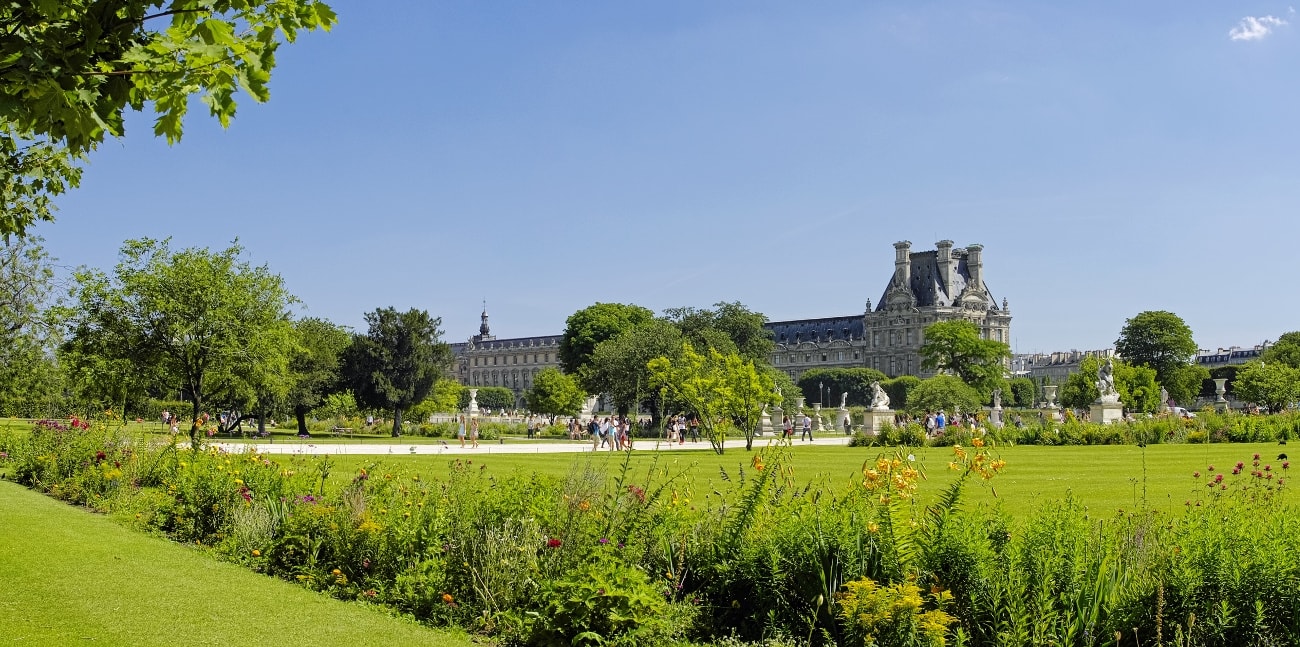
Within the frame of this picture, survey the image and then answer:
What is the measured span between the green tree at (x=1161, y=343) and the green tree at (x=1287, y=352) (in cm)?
833

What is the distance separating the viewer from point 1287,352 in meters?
95.5

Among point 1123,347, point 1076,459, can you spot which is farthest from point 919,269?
point 1076,459

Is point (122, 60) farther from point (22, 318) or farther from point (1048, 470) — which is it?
point (22, 318)

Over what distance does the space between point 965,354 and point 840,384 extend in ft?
92.2

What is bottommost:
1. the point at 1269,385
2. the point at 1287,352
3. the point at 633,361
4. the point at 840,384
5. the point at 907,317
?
the point at 1269,385

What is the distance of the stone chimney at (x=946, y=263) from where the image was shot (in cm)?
13600

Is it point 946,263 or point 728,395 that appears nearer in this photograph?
point 728,395

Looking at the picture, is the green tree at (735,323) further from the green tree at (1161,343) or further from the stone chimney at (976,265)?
the stone chimney at (976,265)

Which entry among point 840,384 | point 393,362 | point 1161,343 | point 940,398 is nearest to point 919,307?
point 840,384

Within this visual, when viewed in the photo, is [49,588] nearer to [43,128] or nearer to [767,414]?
[43,128]

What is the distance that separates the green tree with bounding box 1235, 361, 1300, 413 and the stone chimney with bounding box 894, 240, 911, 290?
60341 millimetres

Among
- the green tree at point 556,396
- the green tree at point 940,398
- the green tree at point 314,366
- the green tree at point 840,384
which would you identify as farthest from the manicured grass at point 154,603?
the green tree at point 840,384

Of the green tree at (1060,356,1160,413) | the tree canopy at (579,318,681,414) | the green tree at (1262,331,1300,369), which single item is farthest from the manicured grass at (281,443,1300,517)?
the green tree at (1262,331,1300,369)

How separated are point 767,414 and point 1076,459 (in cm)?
2962
